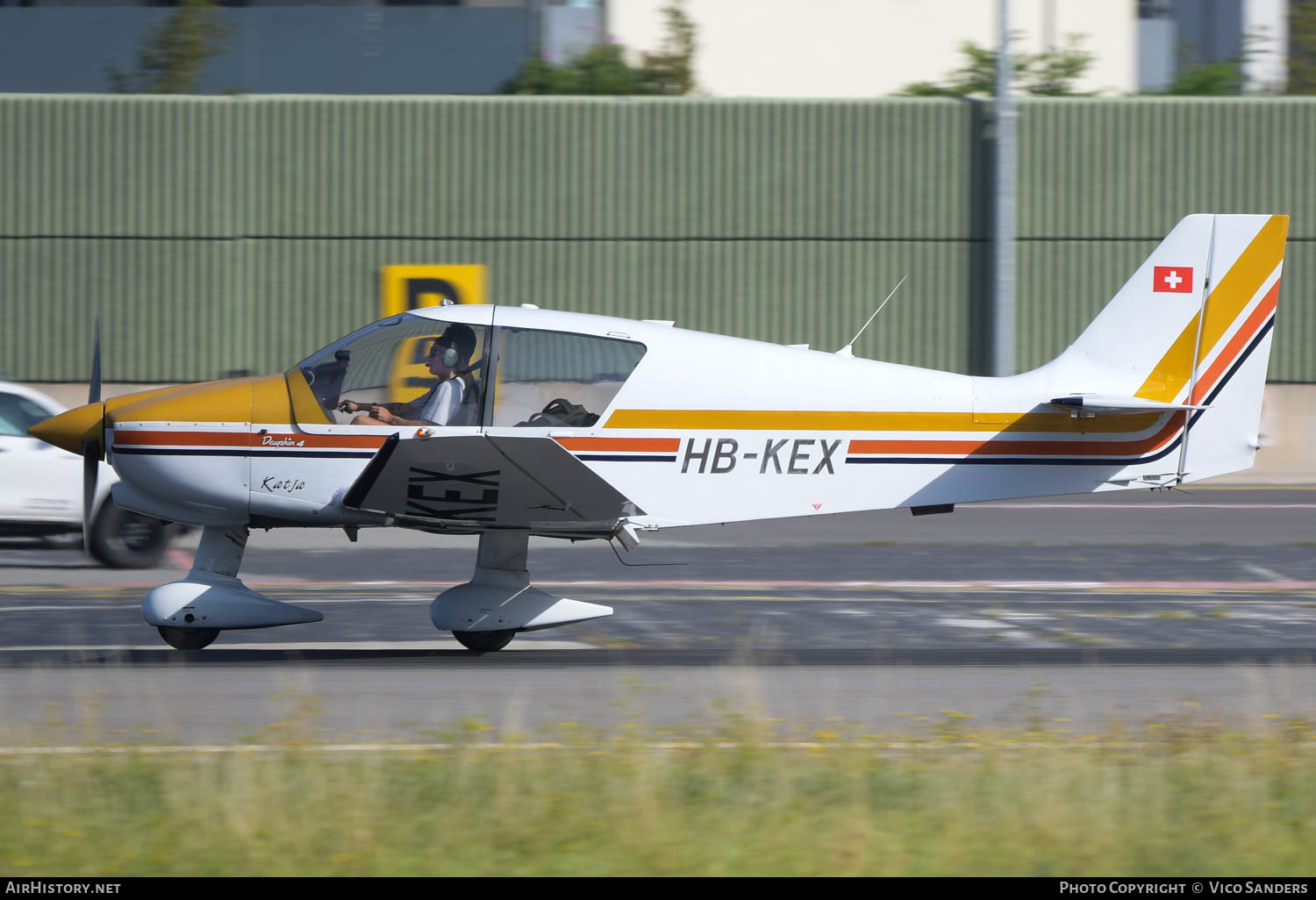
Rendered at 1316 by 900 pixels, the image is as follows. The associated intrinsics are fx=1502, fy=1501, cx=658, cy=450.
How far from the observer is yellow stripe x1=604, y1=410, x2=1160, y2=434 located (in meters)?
9.72

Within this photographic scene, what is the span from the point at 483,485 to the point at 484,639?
136 cm

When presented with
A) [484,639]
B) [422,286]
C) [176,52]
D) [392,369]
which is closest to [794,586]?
[484,639]

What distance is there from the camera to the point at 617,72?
3011 centimetres

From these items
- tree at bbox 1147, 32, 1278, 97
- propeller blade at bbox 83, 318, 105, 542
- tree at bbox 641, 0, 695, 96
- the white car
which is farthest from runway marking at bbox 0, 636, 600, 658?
tree at bbox 1147, 32, 1278, 97

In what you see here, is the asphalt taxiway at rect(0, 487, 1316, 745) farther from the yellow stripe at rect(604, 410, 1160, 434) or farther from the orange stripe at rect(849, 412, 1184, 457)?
the yellow stripe at rect(604, 410, 1160, 434)

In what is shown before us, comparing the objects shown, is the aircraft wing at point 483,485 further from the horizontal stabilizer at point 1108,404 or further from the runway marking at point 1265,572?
the runway marking at point 1265,572

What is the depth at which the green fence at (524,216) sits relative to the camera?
25.4 m

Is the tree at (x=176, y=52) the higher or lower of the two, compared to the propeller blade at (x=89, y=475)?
higher

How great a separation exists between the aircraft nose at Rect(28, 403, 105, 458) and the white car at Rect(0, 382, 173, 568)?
4.26m

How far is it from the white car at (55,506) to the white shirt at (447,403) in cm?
573

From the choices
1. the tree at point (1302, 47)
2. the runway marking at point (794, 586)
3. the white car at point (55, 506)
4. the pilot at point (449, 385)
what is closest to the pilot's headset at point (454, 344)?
the pilot at point (449, 385)

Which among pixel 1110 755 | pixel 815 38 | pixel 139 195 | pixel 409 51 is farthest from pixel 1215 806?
pixel 815 38

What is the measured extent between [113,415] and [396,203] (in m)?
16.2

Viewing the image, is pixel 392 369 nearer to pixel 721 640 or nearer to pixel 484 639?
pixel 484 639
